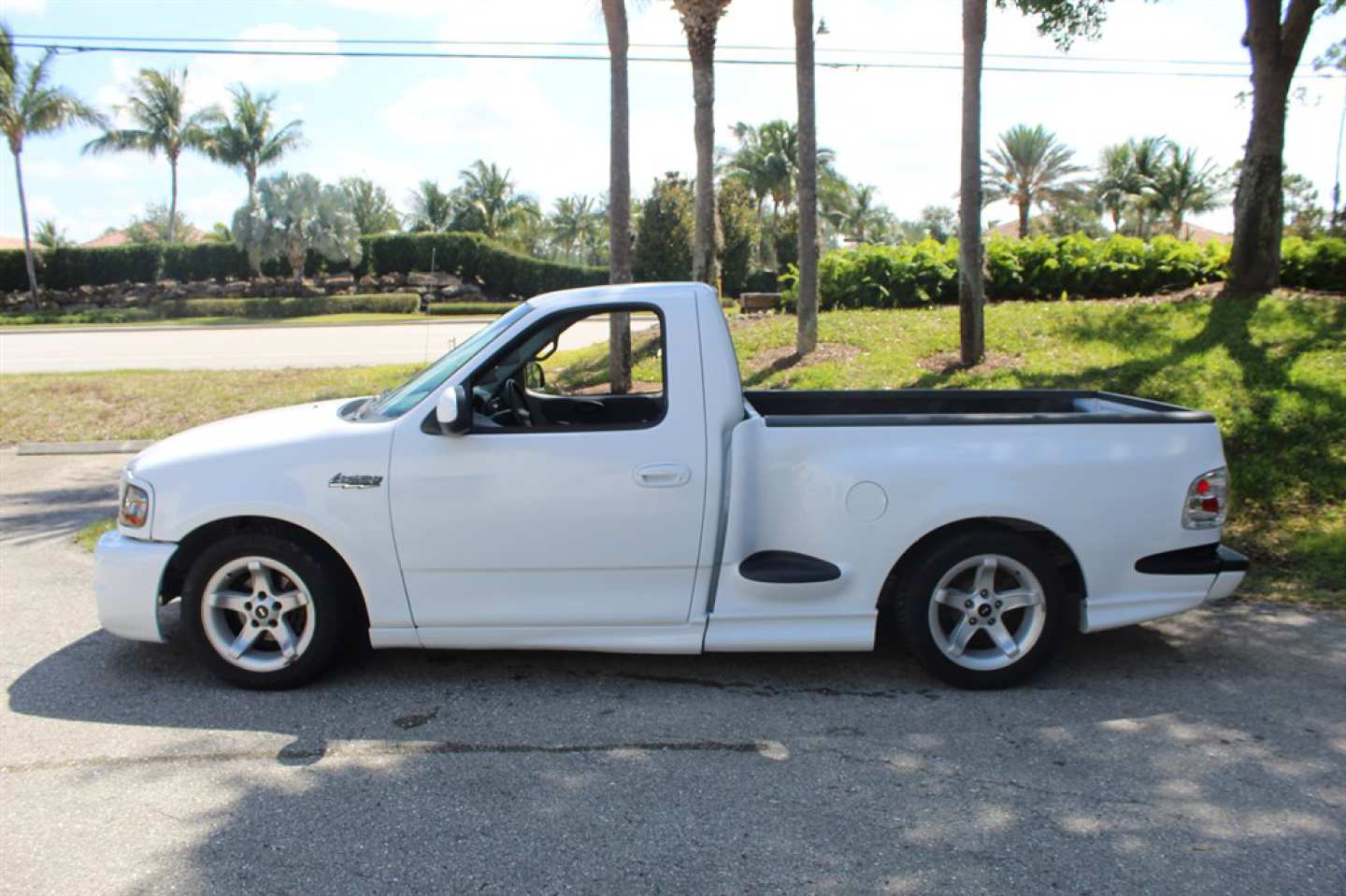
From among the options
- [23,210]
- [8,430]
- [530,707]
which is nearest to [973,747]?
[530,707]

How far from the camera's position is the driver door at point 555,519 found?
4.52 metres

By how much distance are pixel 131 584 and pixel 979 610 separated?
12.6ft

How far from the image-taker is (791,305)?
58.1 ft

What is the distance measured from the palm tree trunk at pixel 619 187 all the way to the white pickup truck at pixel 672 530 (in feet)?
27.5

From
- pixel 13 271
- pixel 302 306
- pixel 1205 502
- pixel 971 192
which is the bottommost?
pixel 1205 502

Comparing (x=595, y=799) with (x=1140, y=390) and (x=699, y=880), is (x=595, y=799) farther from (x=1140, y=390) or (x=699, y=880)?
(x=1140, y=390)

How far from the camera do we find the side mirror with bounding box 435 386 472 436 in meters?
4.39

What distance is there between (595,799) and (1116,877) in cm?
173

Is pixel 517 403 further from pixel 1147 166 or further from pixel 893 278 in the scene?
pixel 1147 166

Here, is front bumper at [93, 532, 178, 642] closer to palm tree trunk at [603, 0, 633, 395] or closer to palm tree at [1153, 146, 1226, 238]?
palm tree trunk at [603, 0, 633, 395]

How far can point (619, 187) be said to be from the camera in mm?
13469

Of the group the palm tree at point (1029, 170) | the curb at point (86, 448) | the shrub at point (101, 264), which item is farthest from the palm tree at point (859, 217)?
the curb at point (86, 448)

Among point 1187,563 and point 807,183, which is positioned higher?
point 807,183

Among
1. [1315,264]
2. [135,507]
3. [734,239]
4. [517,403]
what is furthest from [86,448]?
[734,239]
